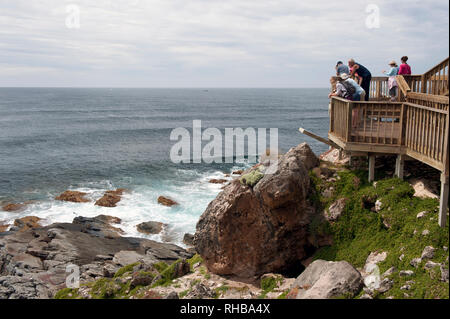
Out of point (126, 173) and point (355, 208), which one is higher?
point (355, 208)

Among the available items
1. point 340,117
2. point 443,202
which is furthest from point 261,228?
point 443,202

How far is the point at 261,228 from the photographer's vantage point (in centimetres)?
1454

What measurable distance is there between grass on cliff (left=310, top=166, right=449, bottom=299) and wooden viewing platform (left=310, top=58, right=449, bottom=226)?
0.60 m

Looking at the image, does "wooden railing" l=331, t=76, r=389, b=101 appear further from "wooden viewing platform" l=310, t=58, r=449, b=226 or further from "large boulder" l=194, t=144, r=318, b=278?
"large boulder" l=194, t=144, r=318, b=278

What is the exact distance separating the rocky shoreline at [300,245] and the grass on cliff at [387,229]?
0.11 ft

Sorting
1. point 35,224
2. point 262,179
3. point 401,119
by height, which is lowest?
point 35,224

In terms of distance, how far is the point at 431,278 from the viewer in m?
9.34

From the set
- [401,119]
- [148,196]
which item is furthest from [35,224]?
[401,119]

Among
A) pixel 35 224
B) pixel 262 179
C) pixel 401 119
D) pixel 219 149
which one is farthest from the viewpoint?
pixel 219 149

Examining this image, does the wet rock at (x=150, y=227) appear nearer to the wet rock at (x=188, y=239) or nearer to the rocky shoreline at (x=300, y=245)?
the wet rock at (x=188, y=239)

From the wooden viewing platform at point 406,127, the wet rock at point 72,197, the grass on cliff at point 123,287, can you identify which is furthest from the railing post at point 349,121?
the wet rock at point 72,197

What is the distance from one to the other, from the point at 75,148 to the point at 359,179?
2149 inches

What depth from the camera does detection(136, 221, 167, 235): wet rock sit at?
30.1m
